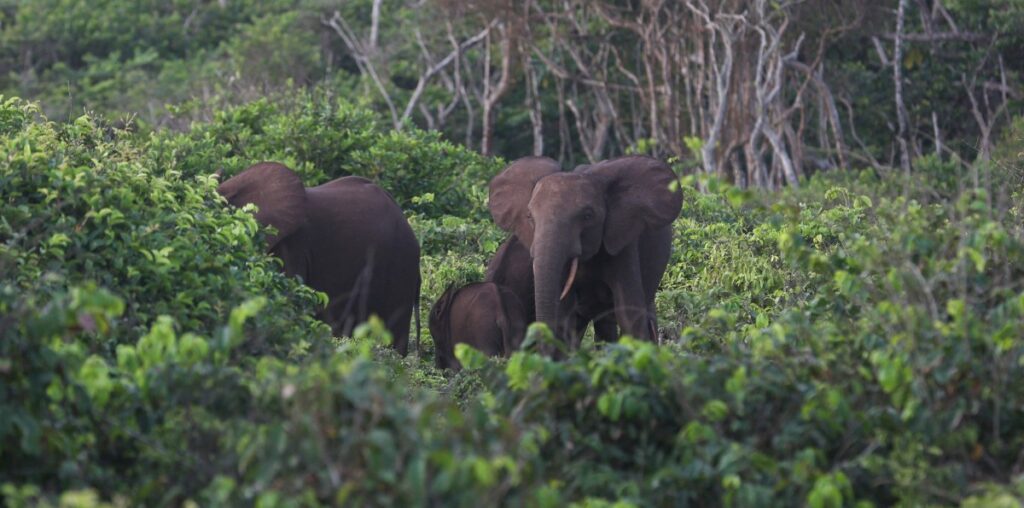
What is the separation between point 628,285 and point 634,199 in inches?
18.5

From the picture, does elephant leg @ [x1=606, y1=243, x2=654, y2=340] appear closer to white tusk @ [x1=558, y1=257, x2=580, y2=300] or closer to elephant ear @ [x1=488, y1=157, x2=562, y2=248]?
white tusk @ [x1=558, y1=257, x2=580, y2=300]

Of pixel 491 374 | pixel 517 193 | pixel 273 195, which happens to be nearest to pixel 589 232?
pixel 517 193

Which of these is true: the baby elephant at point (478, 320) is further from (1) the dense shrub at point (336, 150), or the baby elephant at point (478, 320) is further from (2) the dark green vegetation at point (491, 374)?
(1) the dense shrub at point (336, 150)

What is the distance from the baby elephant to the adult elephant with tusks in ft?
0.58

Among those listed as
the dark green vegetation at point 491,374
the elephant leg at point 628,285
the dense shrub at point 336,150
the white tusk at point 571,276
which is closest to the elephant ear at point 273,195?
the dark green vegetation at point 491,374

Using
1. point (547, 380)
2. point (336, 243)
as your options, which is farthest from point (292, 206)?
point (547, 380)

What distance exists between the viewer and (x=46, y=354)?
213 inches

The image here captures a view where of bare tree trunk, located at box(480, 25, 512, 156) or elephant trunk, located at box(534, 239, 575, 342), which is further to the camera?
bare tree trunk, located at box(480, 25, 512, 156)

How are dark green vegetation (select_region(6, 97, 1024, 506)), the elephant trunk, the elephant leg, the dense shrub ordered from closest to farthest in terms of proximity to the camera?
dark green vegetation (select_region(6, 97, 1024, 506)) → the elephant trunk → the elephant leg → the dense shrub

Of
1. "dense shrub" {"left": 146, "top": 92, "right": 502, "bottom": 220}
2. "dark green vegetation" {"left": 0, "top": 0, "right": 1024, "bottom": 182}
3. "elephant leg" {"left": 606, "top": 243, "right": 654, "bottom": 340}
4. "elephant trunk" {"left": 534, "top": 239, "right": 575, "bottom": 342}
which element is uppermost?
"elephant trunk" {"left": 534, "top": 239, "right": 575, "bottom": 342}

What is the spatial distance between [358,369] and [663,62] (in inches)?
749

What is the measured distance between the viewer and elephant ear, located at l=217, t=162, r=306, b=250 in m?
10.2

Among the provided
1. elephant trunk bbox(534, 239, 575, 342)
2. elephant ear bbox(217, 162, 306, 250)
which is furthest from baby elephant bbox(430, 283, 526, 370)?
elephant ear bbox(217, 162, 306, 250)

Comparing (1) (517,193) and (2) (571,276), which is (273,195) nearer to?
(1) (517,193)
